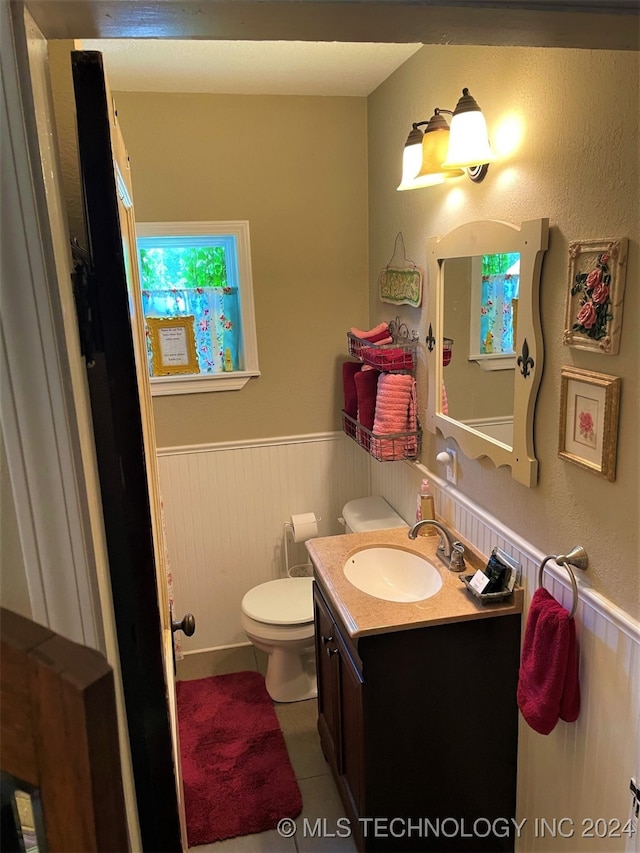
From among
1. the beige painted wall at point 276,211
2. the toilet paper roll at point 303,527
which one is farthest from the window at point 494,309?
the toilet paper roll at point 303,527

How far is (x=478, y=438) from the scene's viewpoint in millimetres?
1961

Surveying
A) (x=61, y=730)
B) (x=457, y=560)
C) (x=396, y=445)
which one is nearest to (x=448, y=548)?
(x=457, y=560)

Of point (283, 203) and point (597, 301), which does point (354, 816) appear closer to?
point (597, 301)

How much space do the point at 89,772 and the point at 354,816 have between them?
1.85 m

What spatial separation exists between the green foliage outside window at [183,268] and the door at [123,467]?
2024mm

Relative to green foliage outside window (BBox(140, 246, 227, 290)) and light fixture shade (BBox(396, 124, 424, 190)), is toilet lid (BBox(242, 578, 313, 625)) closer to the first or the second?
green foliage outside window (BBox(140, 246, 227, 290))

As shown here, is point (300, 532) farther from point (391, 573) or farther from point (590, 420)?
point (590, 420)

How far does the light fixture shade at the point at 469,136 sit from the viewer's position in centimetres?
167

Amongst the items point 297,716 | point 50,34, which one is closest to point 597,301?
point 50,34

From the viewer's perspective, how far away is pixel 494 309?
6.10ft

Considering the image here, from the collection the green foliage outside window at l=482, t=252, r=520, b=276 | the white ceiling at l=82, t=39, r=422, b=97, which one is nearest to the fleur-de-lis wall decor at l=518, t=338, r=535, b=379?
the green foliage outside window at l=482, t=252, r=520, b=276

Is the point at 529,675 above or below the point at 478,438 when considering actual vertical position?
below

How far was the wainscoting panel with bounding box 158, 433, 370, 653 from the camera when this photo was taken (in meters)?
3.01

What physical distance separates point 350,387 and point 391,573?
3.31ft
